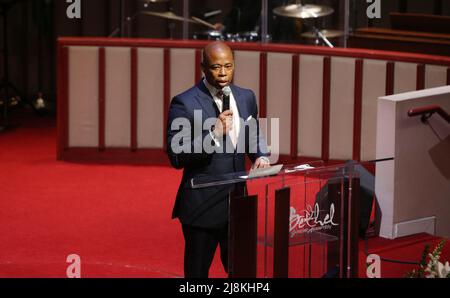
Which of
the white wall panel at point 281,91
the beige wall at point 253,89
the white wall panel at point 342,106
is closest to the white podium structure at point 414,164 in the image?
the beige wall at point 253,89

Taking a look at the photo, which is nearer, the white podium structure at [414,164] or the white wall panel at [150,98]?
the white podium structure at [414,164]

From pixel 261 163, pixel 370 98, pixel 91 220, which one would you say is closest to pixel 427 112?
pixel 261 163

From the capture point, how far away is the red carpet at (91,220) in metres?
5.74

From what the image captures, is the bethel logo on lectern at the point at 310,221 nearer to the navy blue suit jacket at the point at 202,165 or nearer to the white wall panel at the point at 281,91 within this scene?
the navy blue suit jacket at the point at 202,165

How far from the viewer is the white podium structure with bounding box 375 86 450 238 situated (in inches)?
197

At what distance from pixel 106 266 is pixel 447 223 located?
184cm

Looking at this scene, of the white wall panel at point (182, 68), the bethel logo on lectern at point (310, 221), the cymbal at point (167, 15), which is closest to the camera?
the bethel logo on lectern at point (310, 221)

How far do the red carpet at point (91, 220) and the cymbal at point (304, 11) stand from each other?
5.52 ft

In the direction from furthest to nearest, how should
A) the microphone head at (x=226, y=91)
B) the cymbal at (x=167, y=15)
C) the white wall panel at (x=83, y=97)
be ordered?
the cymbal at (x=167, y=15) → the white wall panel at (x=83, y=97) → the microphone head at (x=226, y=91)

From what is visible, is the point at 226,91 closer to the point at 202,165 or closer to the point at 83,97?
the point at 202,165

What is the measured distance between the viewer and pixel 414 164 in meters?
5.19

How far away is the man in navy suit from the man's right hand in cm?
13

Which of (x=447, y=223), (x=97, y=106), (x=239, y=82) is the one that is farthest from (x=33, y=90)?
(x=447, y=223)

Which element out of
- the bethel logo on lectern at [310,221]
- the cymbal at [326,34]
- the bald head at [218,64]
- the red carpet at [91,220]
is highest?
the cymbal at [326,34]
